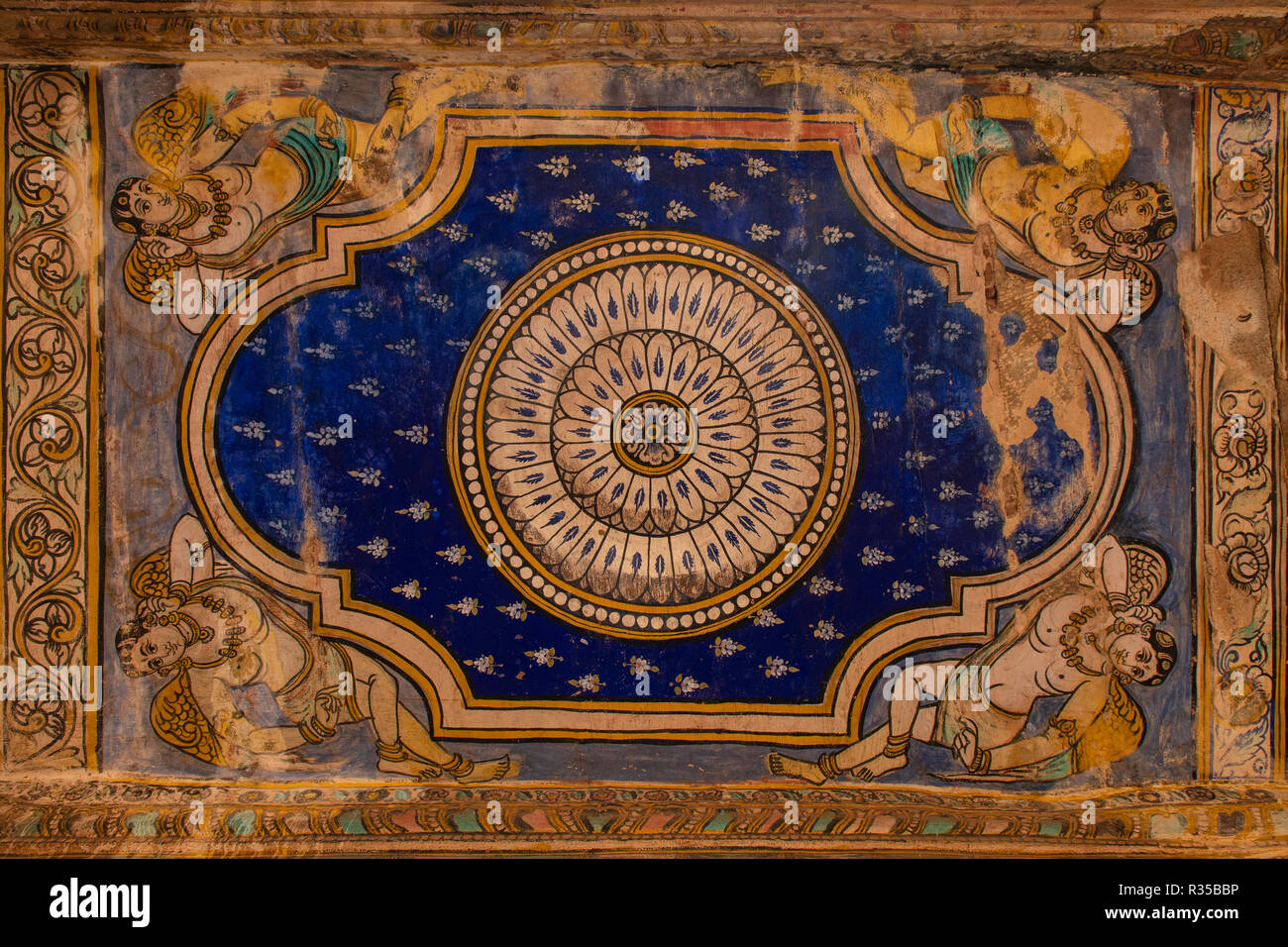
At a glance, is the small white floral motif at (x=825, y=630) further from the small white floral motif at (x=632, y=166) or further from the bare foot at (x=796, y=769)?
the small white floral motif at (x=632, y=166)

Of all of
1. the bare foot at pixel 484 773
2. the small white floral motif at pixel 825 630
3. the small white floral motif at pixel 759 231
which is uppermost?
the small white floral motif at pixel 759 231

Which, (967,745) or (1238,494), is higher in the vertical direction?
(1238,494)

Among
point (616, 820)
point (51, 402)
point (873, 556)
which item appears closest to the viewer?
point (616, 820)

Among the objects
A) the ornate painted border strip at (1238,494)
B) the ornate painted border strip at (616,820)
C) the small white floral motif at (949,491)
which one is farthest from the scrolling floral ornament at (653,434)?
the ornate painted border strip at (1238,494)

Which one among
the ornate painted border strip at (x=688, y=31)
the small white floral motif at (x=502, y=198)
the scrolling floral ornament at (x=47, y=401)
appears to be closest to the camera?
the ornate painted border strip at (x=688, y=31)

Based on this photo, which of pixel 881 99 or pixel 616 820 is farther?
pixel 881 99

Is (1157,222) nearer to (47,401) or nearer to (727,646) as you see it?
(727,646)

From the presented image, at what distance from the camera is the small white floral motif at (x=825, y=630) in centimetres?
403

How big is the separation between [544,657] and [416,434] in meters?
1.34

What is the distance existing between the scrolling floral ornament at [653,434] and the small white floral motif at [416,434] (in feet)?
0.48

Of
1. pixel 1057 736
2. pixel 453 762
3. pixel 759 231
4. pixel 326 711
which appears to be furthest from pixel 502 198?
pixel 1057 736

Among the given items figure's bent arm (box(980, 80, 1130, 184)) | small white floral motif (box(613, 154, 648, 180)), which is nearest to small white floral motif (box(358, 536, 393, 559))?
small white floral motif (box(613, 154, 648, 180))

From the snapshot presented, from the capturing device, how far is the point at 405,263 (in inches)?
158

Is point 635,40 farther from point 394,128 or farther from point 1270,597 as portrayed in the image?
point 1270,597
